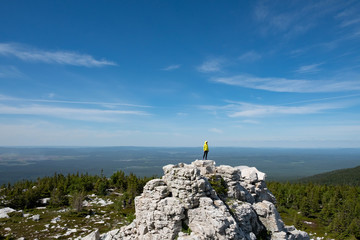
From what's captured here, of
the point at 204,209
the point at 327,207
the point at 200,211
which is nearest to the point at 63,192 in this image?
the point at 200,211

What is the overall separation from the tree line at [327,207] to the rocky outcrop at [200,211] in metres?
42.9

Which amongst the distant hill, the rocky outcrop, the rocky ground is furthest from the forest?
the distant hill

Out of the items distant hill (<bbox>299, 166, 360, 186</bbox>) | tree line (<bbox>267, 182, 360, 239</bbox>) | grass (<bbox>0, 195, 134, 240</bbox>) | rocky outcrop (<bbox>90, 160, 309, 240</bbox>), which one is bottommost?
distant hill (<bbox>299, 166, 360, 186</bbox>)

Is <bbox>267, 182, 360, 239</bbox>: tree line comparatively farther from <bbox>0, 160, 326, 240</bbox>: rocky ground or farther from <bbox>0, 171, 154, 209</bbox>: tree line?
<bbox>0, 171, 154, 209</bbox>: tree line

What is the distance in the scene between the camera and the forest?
51281 millimetres

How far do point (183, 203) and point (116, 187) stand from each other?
64839mm

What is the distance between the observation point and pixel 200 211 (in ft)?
55.1

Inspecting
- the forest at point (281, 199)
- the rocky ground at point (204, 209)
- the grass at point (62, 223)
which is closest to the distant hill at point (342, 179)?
the forest at point (281, 199)

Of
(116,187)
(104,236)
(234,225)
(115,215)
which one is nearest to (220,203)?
(234,225)

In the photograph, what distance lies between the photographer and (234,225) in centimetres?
1563

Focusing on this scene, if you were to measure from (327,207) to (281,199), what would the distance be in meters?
15.7

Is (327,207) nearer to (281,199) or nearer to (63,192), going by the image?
(281,199)

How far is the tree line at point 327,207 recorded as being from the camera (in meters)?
52.6

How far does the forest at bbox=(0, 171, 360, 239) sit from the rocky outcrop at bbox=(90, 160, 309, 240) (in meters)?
33.8
